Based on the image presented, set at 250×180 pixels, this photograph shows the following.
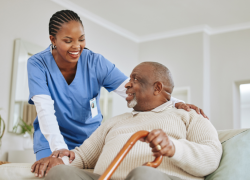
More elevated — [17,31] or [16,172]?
[17,31]

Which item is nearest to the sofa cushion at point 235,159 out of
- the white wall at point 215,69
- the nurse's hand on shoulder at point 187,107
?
the nurse's hand on shoulder at point 187,107

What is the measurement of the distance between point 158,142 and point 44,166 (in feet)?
1.70

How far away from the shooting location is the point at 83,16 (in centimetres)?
480

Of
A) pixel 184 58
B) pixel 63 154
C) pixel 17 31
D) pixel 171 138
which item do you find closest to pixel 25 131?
pixel 17 31

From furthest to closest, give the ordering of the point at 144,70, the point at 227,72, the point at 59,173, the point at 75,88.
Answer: the point at 227,72 < the point at 75,88 < the point at 144,70 < the point at 59,173

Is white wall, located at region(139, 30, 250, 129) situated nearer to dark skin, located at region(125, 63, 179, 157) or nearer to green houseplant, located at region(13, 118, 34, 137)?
green houseplant, located at region(13, 118, 34, 137)

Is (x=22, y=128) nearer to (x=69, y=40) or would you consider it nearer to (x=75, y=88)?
(x=75, y=88)

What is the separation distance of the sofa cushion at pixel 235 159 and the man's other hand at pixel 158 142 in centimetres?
29

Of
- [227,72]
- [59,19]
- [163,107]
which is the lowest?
[163,107]

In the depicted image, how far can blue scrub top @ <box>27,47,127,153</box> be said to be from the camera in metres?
1.73

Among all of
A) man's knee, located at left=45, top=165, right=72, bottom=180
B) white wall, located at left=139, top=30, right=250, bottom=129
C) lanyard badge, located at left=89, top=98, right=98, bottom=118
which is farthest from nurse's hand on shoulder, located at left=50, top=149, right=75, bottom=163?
white wall, located at left=139, top=30, right=250, bottom=129

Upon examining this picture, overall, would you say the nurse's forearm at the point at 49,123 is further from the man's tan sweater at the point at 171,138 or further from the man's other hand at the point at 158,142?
the man's other hand at the point at 158,142

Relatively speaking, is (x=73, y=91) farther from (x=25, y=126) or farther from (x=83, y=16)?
(x=83, y=16)

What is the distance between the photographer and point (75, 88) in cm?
179
